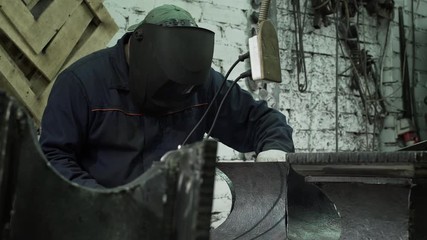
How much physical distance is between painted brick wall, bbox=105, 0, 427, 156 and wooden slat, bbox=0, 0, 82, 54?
14.3 inches

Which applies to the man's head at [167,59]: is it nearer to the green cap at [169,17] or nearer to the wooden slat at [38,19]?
the green cap at [169,17]

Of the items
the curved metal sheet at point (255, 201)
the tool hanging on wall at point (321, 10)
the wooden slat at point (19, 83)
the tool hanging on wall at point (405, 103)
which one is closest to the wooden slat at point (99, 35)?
the wooden slat at point (19, 83)

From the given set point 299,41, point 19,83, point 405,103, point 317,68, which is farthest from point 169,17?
point 405,103

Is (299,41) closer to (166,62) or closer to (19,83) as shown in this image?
(166,62)

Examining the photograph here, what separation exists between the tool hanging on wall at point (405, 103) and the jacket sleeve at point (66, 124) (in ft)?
7.64

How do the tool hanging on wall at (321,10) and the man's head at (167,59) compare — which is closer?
the man's head at (167,59)

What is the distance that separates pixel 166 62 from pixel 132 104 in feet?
0.76

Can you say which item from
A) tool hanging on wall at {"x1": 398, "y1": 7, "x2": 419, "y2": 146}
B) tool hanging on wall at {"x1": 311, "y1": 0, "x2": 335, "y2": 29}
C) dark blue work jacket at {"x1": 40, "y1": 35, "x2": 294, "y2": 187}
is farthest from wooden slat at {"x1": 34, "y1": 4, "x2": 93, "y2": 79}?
tool hanging on wall at {"x1": 398, "y1": 7, "x2": 419, "y2": 146}

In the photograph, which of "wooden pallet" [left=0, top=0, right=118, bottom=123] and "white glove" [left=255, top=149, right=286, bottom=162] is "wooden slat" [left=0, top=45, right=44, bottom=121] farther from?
"white glove" [left=255, top=149, right=286, bottom=162]

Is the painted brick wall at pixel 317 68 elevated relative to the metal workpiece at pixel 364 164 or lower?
lower

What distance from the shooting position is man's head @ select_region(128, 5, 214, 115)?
57.7 inches

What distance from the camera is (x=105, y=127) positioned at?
1590 millimetres

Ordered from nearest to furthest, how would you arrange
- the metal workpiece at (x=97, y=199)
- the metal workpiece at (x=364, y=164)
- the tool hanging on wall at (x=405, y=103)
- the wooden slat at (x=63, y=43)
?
the metal workpiece at (x=97, y=199)
the metal workpiece at (x=364, y=164)
the wooden slat at (x=63, y=43)
the tool hanging on wall at (x=405, y=103)

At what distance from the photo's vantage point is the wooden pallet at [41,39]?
1.69 meters
